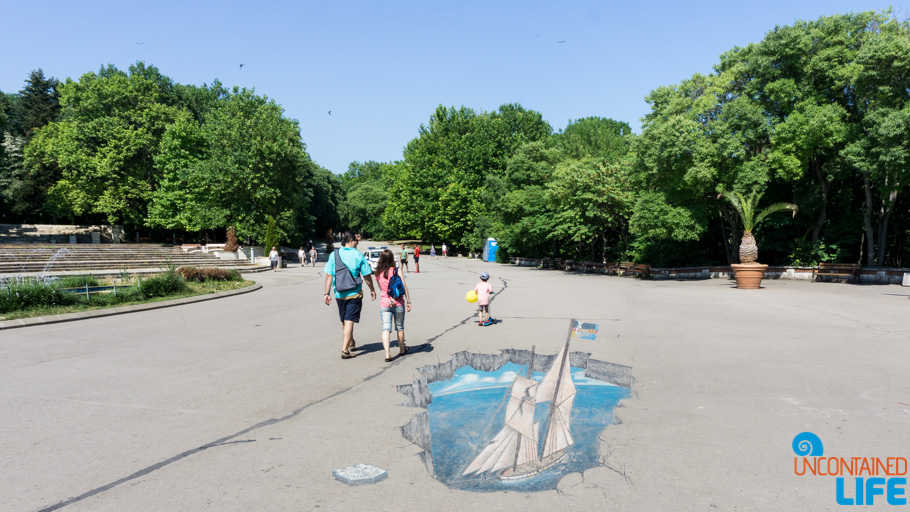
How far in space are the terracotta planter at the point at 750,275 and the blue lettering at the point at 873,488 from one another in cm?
1776

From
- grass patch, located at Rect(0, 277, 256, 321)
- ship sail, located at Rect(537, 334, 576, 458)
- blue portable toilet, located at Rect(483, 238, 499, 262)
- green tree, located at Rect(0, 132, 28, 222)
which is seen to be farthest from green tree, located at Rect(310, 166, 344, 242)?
ship sail, located at Rect(537, 334, 576, 458)

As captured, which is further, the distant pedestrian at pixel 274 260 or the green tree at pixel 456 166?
the green tree at pixel 456 166

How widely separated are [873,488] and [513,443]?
247 cm

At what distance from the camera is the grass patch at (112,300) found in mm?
12305

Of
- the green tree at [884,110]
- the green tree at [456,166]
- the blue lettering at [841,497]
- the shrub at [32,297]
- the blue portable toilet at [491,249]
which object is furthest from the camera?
the green tree at [456,166]

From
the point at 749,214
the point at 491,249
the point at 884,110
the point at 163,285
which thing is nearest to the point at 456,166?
the point at 491,249

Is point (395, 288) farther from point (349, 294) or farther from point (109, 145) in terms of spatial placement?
point (109, 145)

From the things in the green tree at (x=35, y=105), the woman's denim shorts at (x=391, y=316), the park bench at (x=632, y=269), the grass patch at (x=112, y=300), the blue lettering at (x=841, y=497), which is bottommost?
the grass patch at (x=112, y=300)

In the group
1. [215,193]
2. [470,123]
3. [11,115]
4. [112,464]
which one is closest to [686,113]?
[112,464]

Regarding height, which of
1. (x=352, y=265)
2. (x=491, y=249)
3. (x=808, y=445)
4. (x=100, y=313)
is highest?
(x=491, y=249)

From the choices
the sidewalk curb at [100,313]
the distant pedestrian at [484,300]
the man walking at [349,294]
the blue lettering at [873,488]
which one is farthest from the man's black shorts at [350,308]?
the sidewalk curb at [100,313]

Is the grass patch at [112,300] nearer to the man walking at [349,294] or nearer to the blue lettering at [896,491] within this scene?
the man walking at [349,294]

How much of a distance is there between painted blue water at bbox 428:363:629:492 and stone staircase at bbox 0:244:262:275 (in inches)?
971

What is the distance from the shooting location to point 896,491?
359 cm
